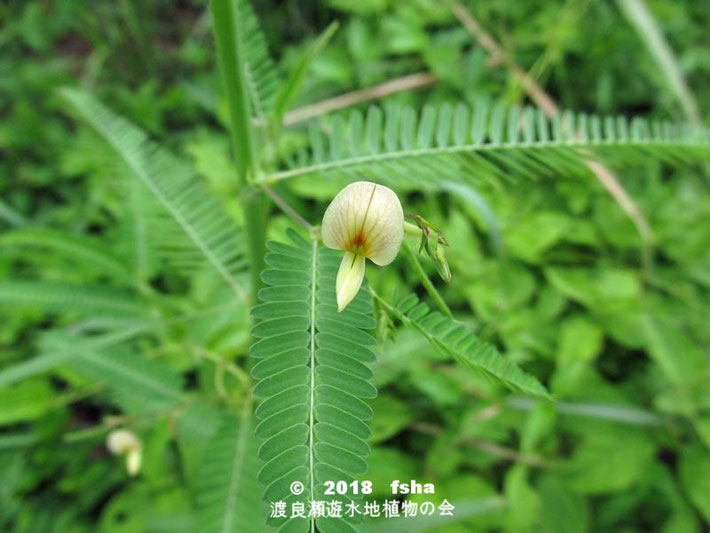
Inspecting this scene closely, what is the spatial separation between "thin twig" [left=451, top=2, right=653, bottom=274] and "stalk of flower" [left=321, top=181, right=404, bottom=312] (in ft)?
3.34

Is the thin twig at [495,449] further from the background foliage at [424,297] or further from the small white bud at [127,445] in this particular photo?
the small white bud at [127,445]

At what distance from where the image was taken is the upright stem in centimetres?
64

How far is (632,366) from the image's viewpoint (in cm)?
157

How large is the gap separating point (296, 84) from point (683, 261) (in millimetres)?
1351

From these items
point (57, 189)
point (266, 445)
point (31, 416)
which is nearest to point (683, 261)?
point (266, 445)

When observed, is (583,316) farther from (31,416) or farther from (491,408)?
(31,416)

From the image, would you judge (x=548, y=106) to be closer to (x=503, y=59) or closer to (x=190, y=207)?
(x=503, y=59)

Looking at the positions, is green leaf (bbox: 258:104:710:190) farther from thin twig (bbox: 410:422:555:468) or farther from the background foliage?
thin twig (bbox: 410:422:555:468)

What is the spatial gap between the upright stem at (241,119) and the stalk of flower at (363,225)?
247mm

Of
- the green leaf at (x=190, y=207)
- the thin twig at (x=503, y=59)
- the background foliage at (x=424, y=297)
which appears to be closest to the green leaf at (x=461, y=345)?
the background foliage at (x=424, y=297)

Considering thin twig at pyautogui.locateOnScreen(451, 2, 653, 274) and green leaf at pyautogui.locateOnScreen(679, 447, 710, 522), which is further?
thin twig at pyautogui.locateOnScreen(451, 2, 653, 274)

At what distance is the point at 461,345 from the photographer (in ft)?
2.01

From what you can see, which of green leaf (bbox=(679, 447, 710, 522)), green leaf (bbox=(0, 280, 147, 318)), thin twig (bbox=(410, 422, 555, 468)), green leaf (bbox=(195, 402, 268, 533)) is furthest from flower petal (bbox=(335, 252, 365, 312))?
green leaf (bbox=(679, 447, 710, 522))

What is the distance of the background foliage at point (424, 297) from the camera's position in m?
1.17
